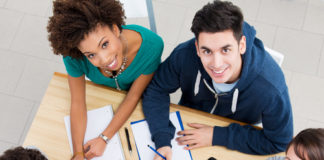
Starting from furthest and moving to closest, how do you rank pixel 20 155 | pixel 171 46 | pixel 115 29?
pixel 171 46
pixel 115 29
pixel 20 155

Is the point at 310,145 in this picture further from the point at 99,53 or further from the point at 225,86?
the point at 99,53

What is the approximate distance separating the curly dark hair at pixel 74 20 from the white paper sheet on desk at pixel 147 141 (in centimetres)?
52

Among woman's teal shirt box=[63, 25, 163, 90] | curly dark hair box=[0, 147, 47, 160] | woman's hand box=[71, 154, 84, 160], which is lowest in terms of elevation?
woman's hand box=[71, 154, 84, 160]

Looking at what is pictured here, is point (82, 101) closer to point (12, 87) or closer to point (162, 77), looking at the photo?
point (162, 77)

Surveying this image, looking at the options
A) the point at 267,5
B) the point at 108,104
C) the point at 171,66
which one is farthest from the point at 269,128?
the point at 267,5

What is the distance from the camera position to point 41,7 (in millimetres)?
2756

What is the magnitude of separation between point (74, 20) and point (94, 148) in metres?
0.61

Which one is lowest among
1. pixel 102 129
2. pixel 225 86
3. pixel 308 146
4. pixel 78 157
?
pixel 78 157

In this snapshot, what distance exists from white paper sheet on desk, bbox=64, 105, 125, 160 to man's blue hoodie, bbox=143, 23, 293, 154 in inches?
7.2

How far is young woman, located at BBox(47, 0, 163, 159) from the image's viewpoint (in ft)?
3.84

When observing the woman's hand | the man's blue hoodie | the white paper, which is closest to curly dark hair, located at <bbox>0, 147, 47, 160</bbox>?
the woman's hand

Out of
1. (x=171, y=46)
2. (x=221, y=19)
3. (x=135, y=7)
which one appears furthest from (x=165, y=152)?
(x=171, y=46)

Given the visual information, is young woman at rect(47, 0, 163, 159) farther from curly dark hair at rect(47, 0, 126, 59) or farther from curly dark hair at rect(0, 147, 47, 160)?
curly dark hair at rect(0, 147, 47, 160)

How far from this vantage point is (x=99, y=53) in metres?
1.26
